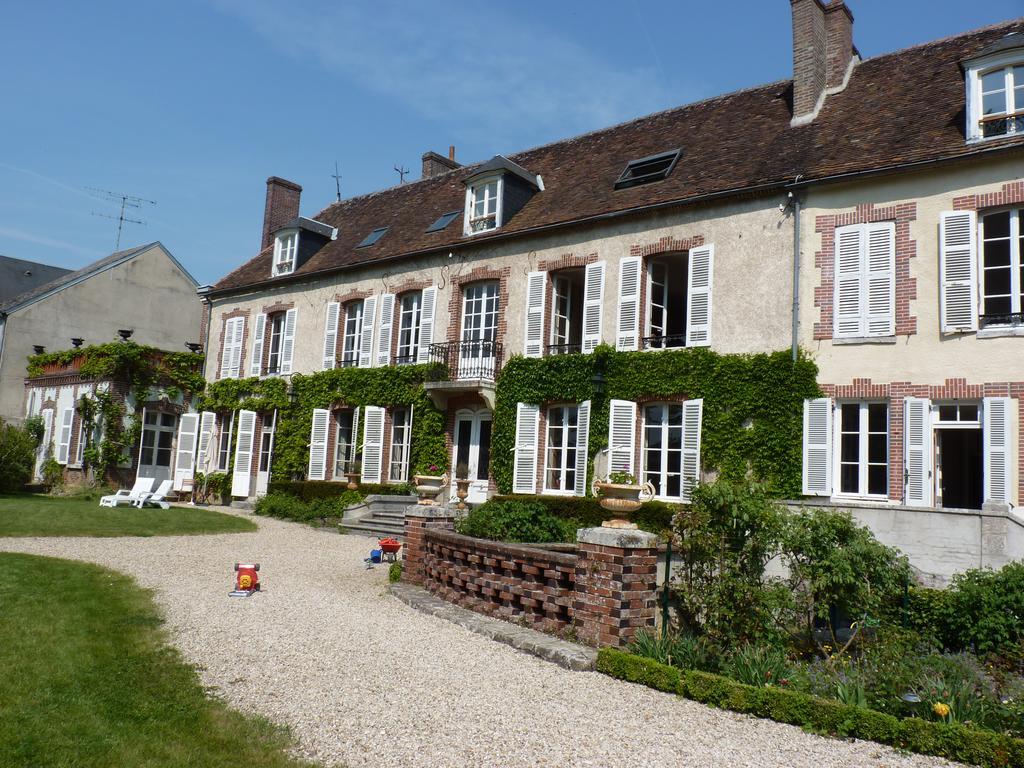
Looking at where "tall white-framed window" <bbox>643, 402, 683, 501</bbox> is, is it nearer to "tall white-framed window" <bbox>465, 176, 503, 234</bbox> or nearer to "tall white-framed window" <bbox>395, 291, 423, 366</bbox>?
"tall white-framed window" <bbox>465, 176, 503, 234</bbox>

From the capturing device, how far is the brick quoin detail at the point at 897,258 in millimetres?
12188

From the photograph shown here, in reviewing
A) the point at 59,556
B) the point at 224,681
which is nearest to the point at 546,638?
the point at 224,681

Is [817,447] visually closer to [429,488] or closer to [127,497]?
[429,488]

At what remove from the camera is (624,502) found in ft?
22.1

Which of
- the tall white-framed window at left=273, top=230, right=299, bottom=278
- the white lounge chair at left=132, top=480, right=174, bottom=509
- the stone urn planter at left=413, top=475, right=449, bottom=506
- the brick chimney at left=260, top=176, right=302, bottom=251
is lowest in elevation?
the white lounge chair at left=132, top=480, right=174, bottom=509

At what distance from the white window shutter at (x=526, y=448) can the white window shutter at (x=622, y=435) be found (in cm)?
184

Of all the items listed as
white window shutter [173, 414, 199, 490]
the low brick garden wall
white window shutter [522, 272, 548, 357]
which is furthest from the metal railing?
white window shutter [173, 414, 199, 490]

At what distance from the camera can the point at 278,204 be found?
1024 inches

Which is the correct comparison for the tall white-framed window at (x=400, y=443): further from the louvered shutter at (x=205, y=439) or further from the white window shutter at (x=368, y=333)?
the louvered shutter at (x=205, y=439)

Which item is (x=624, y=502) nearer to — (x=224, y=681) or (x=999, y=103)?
(x=224, y=681)

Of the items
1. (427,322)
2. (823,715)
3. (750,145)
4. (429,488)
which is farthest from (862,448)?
(427,322)

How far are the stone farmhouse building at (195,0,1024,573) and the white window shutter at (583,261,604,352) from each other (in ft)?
0.15

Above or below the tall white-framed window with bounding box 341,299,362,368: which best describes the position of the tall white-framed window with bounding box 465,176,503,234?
above

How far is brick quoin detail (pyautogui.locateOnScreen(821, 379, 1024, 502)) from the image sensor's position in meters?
11.2
